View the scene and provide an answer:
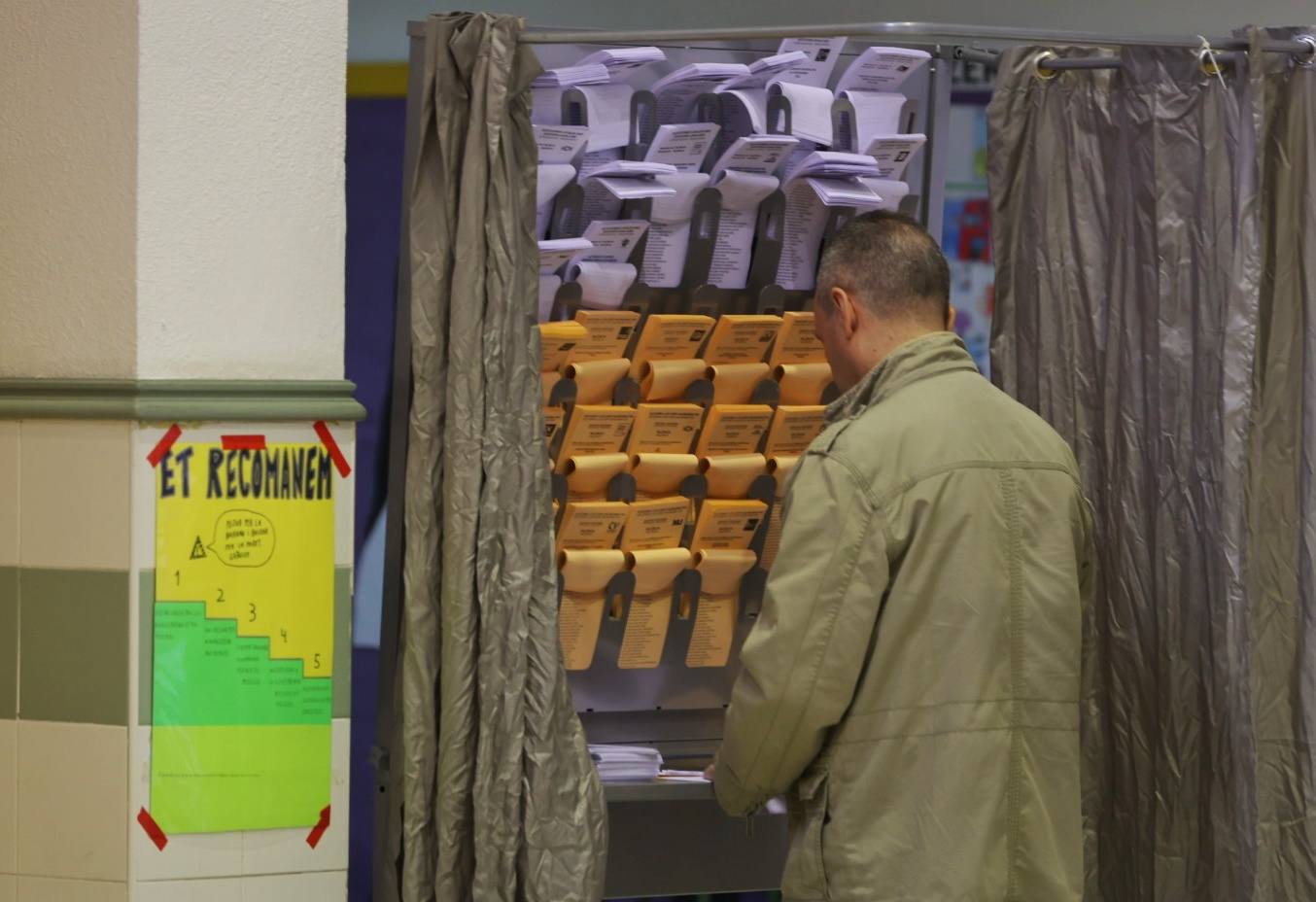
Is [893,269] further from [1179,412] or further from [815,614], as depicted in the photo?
[1179,412]

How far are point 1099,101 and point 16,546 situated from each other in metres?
1.82

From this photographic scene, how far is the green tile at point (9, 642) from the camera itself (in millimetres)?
2219

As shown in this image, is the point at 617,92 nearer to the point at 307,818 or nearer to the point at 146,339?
the point at 146,339

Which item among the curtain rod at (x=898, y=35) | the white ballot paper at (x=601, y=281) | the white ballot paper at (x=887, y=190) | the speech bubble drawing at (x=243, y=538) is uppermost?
the curtain rod at (x=898, y=35)

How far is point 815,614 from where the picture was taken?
2.05 meters

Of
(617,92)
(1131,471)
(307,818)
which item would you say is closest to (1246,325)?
(1131,471)

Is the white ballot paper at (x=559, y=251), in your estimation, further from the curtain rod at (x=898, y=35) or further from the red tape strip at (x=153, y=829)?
the red tape strip at (x=153, y=829)

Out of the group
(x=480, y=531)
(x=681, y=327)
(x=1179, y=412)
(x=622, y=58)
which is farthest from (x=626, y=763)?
(x=622, y=58)

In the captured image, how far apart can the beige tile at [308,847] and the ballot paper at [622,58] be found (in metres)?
1.17

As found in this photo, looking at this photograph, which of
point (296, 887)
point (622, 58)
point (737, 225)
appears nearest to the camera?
point (296, 887)

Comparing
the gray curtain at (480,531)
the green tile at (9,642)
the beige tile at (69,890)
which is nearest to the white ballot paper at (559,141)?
Answer: the gray curtain at (480,531)

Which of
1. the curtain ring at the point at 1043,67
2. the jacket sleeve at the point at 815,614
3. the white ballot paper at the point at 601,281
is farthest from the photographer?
the white ballot paper at the point at 601,281

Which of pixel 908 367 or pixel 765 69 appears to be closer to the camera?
pixel 908 367

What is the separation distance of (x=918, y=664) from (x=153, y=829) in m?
1.07
